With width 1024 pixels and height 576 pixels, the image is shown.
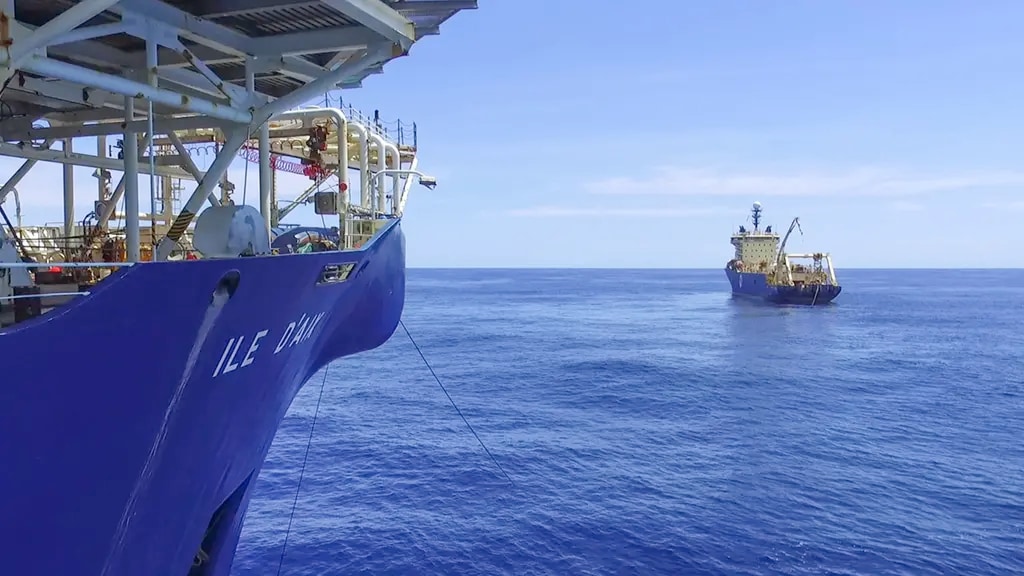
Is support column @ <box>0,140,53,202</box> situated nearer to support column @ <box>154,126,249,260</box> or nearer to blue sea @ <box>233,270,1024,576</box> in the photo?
support column @ <box>154,126,249,260</box>

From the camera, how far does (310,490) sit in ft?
73.6

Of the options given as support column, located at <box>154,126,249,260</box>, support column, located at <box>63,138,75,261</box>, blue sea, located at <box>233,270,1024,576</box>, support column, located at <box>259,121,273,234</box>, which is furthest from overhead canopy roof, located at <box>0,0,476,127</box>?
blue sea, located at <box>233,270,1024,576</box>

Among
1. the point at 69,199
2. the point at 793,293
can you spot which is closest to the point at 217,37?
the point at 69,199

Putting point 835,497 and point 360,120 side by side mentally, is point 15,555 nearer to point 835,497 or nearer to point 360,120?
point 360,120

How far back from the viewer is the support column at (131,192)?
9125 mm

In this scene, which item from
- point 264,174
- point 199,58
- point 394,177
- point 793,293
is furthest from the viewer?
point 793,293

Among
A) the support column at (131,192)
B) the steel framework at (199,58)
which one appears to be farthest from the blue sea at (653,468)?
the steel framework at (199,58)

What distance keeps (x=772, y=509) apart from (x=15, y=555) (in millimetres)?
19725

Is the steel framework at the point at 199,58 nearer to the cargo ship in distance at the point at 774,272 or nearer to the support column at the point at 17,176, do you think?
the support column at the point at 17,176

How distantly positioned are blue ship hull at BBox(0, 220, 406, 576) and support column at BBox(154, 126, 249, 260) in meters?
2.08

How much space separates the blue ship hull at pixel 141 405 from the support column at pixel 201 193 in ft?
6.84

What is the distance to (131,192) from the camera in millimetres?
9703

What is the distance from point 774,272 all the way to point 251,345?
3759 inches

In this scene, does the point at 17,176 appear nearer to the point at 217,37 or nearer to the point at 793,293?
the point at 217,37
